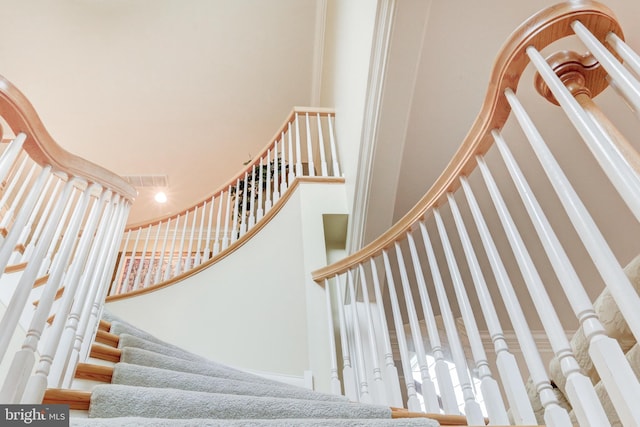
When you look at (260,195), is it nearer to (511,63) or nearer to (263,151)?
(263,151)

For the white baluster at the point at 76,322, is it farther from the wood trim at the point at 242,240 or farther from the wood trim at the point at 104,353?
the wood trim at the point at 242,240

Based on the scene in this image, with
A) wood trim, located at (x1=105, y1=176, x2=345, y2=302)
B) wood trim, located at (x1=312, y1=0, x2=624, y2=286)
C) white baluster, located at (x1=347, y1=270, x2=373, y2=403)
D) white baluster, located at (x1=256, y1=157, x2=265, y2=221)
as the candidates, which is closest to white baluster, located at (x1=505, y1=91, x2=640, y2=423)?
wood trim, located at (x1=312, y1=0, x2=624, y2=286)

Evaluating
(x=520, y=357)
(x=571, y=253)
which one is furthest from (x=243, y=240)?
(x=520, y=357)

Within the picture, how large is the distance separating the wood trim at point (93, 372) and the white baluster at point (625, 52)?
165cm

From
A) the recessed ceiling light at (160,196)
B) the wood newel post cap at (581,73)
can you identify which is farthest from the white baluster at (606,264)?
the recessed ceiling light at (160,196)

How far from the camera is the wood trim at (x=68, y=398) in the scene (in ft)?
3.43

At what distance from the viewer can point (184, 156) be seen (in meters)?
5.22

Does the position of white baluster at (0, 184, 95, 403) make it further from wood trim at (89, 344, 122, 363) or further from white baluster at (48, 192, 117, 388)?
wood trim at (89, 344, 122, 363)

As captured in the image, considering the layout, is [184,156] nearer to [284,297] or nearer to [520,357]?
[284,297]

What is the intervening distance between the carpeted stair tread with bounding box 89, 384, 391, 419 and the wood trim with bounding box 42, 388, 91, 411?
2 centimetres

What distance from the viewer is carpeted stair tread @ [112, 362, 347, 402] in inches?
54.1

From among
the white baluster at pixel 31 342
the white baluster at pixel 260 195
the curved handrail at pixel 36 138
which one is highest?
the white baluster at pixel 260 195

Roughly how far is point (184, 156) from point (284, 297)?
10.7 feet

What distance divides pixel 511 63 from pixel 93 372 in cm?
158
